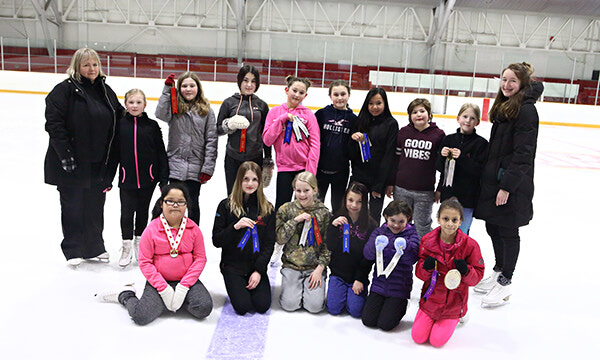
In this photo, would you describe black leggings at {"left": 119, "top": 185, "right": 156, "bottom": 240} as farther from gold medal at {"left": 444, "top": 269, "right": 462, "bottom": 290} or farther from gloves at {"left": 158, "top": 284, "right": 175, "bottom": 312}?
gold medal at {"left": 444, "top": 269, "right": 462, "bottom": 290}

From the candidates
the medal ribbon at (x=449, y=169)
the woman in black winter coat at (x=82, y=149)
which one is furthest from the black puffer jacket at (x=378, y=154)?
the woman in black winter coat at (x=82, y=149)

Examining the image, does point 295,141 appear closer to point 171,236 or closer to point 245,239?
point 245,239

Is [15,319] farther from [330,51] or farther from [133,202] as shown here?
[330,51]

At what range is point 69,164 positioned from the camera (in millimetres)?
3189

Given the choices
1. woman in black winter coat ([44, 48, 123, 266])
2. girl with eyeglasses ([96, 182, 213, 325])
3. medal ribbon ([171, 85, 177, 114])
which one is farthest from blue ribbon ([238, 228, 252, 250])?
woman in black winter coat ([44, 48, 123, 266])

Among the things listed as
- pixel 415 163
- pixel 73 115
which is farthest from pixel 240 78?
pixel 415 163

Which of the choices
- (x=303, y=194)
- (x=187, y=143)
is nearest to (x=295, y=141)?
(x=303, y=194)

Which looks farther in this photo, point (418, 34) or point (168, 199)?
point (418, 34)

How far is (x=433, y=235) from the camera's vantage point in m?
2.81

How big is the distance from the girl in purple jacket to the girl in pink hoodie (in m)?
0.83

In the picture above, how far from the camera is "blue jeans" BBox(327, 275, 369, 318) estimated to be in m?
2.95

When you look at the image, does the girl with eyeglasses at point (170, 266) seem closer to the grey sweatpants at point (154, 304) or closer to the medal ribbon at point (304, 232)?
the grey sweatpants at point (154, 304)

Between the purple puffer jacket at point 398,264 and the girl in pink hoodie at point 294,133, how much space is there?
2.71 ft

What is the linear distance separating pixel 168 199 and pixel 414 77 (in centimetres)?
1378
